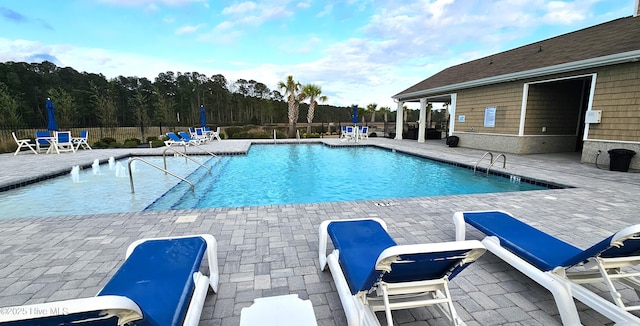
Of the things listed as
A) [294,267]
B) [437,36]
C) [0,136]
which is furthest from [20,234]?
[437,36]

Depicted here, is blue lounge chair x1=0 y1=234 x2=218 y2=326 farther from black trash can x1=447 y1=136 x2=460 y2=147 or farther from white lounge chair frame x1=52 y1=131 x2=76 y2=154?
black trash can x1=447 y1=136 x2=460 y2=147

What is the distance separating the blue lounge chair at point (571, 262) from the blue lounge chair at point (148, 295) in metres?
2.40

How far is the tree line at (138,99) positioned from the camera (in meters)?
22.0

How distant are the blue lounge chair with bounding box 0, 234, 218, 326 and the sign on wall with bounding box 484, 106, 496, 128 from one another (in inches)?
483

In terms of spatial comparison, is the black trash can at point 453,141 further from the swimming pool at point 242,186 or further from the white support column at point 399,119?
the white support column at point 399,119

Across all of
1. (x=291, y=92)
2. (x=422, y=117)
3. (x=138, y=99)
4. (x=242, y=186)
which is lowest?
(x=242, y=186)

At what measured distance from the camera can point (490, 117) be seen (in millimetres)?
11344

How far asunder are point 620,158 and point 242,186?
9624mm

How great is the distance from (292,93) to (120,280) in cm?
2221

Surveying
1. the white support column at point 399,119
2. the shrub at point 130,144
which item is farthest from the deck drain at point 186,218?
the white support column at point 399,119

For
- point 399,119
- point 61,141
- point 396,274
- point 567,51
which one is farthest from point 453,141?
point 61,141

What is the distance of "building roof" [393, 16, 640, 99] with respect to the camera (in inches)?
308

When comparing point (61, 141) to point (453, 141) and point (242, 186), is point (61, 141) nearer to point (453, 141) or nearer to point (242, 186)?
point (242, 186)

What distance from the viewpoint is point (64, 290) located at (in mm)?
2139
